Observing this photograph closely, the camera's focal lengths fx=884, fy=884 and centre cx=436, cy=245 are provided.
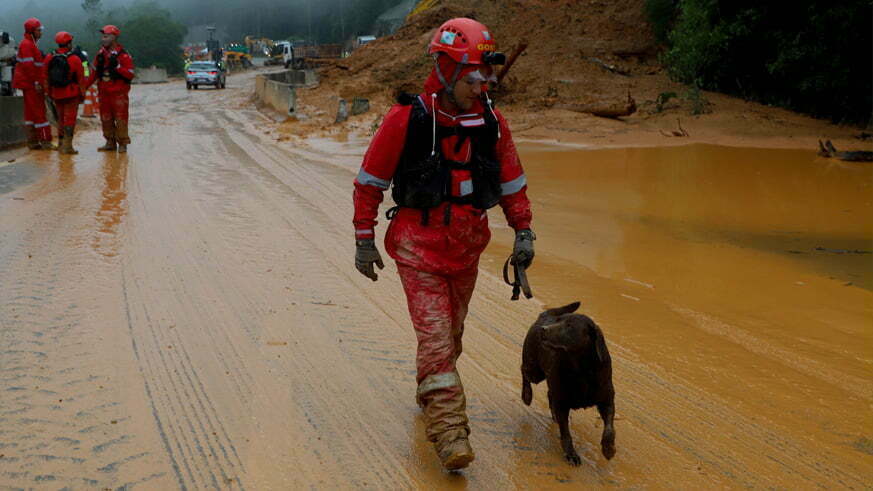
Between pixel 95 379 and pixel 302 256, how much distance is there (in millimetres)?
3261

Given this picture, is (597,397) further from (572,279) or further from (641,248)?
(641,248)

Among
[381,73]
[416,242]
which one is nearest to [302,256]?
[416,242]

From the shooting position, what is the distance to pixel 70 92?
15.4m

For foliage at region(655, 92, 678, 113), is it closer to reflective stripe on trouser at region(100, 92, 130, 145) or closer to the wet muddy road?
the wet muddy road

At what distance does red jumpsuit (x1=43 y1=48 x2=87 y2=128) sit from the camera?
606 inches

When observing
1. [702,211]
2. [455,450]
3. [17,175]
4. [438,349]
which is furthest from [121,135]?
[455,450]

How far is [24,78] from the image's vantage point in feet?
52.1

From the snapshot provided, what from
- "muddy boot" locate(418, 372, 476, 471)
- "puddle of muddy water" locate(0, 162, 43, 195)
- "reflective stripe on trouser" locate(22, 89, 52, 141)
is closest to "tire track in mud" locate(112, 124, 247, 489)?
"muddy boot" locate(418, 372, 476, 471)

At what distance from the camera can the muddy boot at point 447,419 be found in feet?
13.0

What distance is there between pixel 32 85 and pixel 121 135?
6.54 feet

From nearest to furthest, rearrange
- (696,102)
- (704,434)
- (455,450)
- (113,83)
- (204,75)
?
1. (455,450)
2. (704,434)
3. (113,83)
4. (696,102)
5. (204,75)

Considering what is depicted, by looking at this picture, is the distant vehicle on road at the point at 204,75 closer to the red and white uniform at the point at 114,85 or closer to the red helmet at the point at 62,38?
the red helmet at the point at 62,38

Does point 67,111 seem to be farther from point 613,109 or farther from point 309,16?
point 309,16

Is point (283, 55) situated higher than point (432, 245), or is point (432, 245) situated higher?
point (432, 245)
